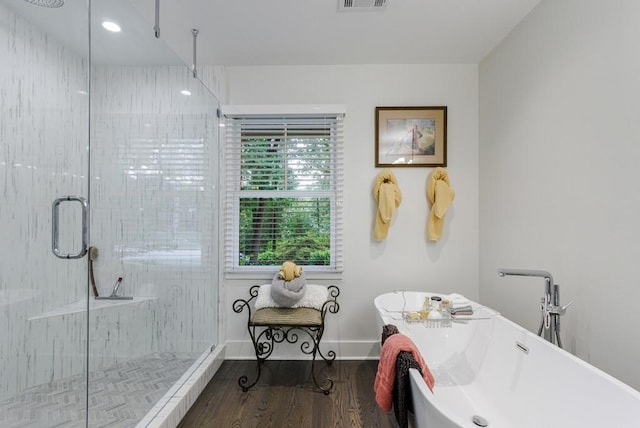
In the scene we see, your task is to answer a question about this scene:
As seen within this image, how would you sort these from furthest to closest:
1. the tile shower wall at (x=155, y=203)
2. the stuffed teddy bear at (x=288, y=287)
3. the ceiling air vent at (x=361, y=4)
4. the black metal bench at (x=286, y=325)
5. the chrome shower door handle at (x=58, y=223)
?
1. the stuffed teddy bear at (x=288, y=287)
2. the black metal bench at (x=286, y=325)
3. the ceiling air vent at (x=361, y=4)
4. the tile shower wall at (x=155, y=203)
5. the chrome shower door handle at (x=58, y=223)

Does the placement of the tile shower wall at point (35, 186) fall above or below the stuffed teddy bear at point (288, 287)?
above

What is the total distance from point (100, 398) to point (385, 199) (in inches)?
88.1

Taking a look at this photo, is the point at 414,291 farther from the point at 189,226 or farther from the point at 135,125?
the point at 135,125

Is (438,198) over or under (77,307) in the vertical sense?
over

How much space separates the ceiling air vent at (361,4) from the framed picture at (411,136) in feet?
2.90

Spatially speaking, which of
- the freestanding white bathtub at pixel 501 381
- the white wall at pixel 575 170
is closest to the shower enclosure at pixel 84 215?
the freestanding white bathtub at pixel 501 381

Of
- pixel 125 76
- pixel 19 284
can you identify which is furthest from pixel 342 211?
pixel 19 284

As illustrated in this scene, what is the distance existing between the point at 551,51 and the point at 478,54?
824mm

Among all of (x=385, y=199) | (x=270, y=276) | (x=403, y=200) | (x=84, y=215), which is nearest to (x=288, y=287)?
(x=270, y=276)

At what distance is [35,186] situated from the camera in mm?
1244

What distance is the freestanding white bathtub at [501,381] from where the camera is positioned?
1.15 metres

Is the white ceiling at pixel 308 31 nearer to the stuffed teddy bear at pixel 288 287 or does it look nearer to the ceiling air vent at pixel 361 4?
the ceiling air vent at pixel 361 4

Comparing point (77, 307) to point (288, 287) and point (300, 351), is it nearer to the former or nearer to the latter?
point (288, 287)

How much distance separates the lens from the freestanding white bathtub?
1.15 m
